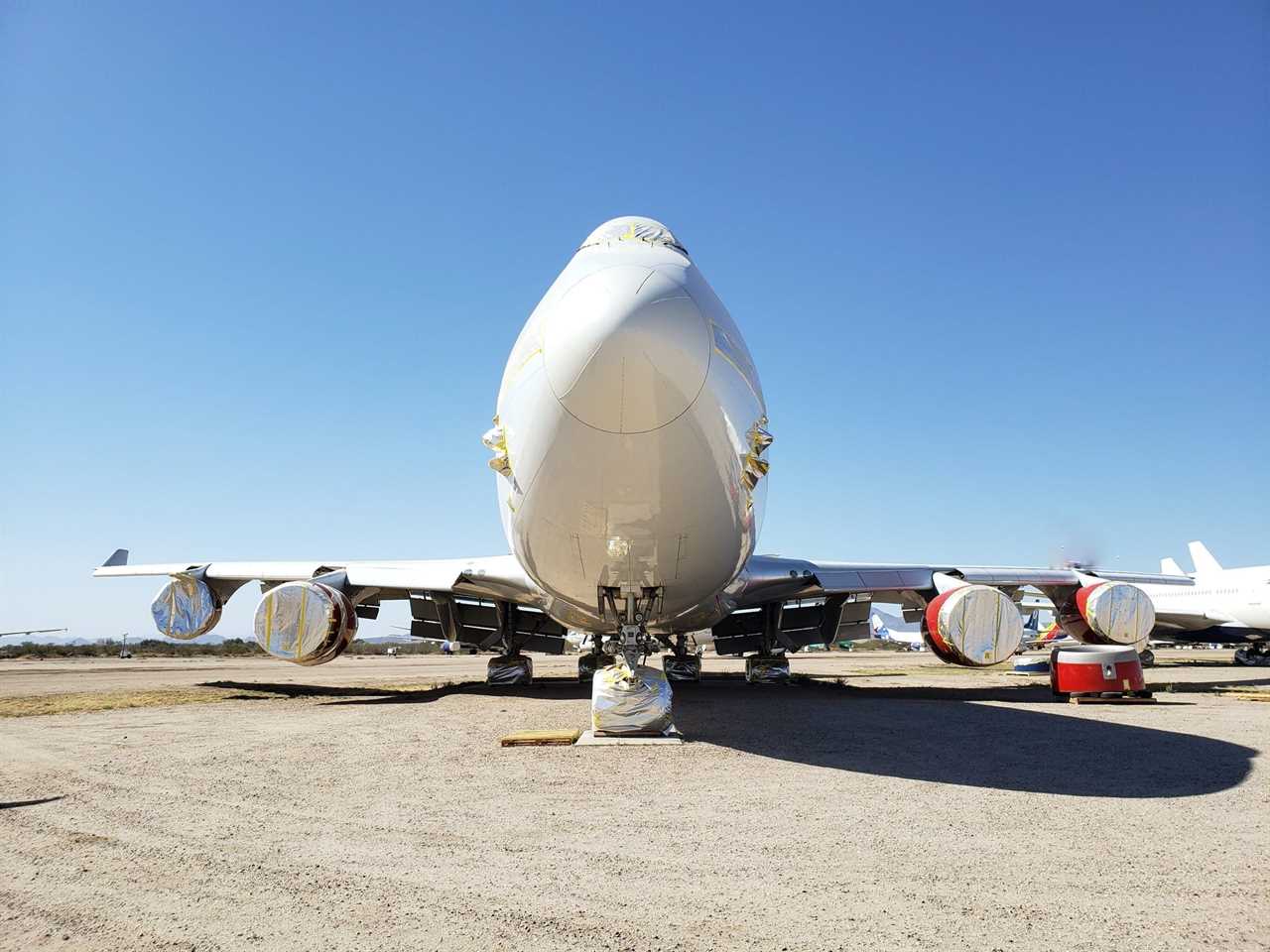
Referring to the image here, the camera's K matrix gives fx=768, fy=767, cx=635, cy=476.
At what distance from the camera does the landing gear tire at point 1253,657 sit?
104 ft

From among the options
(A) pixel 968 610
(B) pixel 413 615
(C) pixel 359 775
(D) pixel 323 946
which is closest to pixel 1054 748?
(A) pixel 968 610

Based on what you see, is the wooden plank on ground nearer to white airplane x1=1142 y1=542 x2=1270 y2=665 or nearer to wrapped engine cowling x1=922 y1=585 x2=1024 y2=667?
wrapped engine cowling x1=922 y1=585 x2=1024 y2=667

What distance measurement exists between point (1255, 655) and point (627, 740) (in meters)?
35.9

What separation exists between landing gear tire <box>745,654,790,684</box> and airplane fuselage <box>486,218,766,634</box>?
376 inches

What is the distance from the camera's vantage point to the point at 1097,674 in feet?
44.5

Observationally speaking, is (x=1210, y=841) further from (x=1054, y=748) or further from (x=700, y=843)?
(x=1054, y=748)

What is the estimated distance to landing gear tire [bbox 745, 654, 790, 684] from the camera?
57.6 feet

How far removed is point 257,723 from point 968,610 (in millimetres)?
9290

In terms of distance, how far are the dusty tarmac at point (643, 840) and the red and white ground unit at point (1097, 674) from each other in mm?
4075

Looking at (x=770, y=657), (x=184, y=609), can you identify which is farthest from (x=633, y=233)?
(x=184, y=609)

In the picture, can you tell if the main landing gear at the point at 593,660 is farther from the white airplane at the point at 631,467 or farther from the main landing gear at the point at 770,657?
the white airplane at the point at 631,467

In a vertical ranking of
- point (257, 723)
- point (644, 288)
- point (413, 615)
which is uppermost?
point (644, 288)

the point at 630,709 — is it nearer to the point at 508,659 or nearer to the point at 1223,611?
the point at 508,659

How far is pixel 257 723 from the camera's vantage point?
10.5 m
